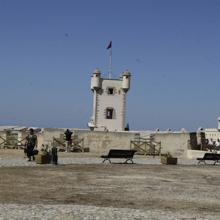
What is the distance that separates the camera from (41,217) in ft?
33.8

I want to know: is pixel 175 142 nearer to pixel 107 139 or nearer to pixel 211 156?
pixel 107 139

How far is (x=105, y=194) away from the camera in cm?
1420

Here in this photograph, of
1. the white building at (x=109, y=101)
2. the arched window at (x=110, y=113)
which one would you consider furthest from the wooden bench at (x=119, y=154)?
the arched window at (x=110, y=113)

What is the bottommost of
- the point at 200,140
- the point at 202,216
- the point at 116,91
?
the point at 202,216

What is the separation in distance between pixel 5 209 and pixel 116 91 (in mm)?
60774

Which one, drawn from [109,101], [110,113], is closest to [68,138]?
[110,113]

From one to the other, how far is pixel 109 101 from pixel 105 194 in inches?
2245

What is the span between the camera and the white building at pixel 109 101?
70.6 metres

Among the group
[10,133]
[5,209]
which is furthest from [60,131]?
[5,209]

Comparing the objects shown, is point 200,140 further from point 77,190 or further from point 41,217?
point 41,217

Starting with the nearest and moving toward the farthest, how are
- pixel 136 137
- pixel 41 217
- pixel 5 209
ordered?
pixel 41 217 < pixel 5 209 < pixel 136 137

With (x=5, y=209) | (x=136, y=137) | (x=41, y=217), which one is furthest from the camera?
(x=136, y=137)

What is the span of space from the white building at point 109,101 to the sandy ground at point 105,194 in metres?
49.2

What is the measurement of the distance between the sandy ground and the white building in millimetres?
49175
